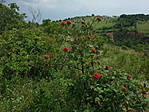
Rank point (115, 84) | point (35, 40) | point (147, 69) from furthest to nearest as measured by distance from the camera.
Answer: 1. point (147, 69)
2. point (35, 40)
3. point (115, 84)

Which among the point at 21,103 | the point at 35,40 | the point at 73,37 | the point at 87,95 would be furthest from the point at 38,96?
the point at 35,40

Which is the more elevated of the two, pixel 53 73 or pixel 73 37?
pixel 73 37

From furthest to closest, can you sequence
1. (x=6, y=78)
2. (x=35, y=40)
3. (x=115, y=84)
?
(x=35, y=40) → (x=6, y=78) → (x=115, y=84)

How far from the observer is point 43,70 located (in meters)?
4.50

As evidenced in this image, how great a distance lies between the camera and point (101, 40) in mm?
2049

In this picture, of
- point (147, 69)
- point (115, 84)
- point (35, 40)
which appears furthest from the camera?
point (147, 69)

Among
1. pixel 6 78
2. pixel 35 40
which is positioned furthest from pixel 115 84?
pixel 35 40

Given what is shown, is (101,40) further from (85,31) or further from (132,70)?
(132,70)

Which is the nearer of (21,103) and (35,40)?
(21,103)

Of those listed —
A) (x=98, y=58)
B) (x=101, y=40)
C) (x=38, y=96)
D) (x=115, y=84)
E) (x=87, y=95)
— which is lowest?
(x=38, y=96)

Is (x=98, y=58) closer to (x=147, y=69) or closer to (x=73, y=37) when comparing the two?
(x=73, y=37)

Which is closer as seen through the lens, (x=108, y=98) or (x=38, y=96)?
(x=108, y=98)

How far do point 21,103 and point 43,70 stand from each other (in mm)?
1548

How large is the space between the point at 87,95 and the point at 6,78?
3.19 m
